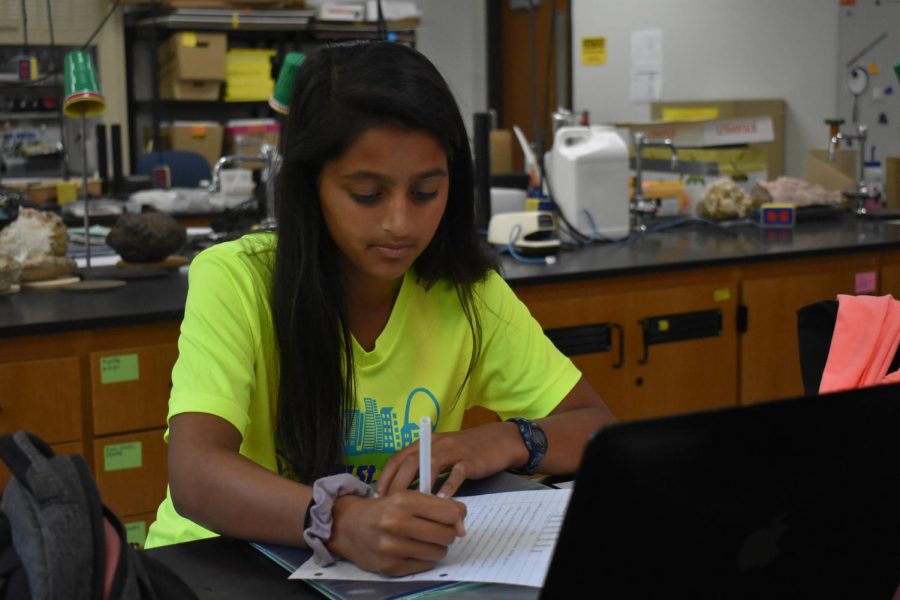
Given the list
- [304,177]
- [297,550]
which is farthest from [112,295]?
[297,550]

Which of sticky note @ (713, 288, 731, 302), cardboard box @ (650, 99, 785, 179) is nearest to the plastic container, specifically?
sticky note @ (713, 288, 731, 302)

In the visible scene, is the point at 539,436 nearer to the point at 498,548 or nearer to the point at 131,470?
the point at 498,548

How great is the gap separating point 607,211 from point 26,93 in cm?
402

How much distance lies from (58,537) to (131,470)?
5.09 ft

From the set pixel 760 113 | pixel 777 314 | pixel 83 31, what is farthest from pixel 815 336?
pixel 83 31

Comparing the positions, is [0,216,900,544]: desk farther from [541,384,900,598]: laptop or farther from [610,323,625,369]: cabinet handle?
[541,384,900,598]: laptop

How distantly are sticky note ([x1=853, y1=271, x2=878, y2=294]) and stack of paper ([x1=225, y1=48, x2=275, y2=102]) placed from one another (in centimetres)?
399

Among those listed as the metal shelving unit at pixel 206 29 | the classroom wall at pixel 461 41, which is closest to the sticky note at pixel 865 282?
the metal shelving unit at pixel 206 29

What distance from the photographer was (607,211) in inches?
124

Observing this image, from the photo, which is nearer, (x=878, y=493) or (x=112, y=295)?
(x=878, y=493)

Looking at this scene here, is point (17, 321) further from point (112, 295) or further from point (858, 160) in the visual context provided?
point (858, 160)

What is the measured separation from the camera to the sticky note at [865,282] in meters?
3.06

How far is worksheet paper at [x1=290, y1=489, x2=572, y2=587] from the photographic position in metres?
0.95

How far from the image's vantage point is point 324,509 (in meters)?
1.00
